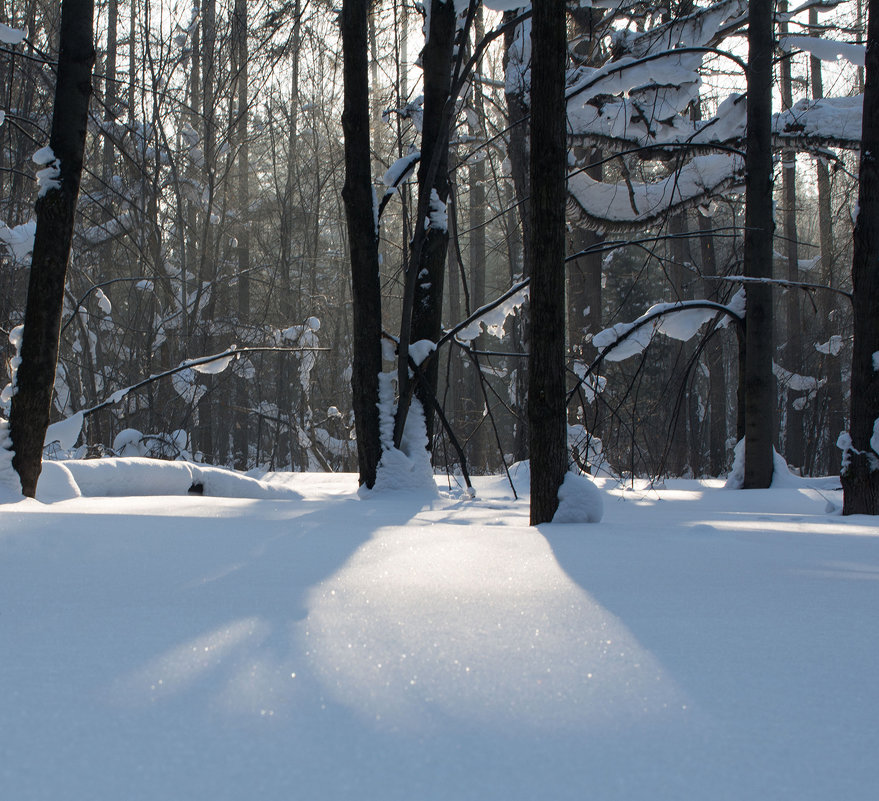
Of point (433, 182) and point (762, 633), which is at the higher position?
point (433, 182)

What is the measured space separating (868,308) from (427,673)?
4.62 meters

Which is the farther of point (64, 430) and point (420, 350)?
point (420, 350)

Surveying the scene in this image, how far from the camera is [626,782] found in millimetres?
930

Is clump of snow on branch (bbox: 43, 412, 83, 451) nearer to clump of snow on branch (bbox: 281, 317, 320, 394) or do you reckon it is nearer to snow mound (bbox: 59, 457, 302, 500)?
snow mound (bbox: 59, 457, 302, 500)

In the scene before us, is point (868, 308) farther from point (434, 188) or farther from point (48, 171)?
point (48, 171)

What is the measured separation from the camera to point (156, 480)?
5.61m

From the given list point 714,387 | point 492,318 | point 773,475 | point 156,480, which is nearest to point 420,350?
point 492,318

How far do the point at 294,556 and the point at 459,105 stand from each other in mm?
5691

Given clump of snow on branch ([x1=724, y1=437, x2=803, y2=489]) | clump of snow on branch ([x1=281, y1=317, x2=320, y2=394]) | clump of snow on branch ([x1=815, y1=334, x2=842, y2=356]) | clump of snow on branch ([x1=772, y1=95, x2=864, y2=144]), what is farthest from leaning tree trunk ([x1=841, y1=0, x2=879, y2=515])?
clump of snow on branch ([x1=815, y1=334, x2=842, y2=356])

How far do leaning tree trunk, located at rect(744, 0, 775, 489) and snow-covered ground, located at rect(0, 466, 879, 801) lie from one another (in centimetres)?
501

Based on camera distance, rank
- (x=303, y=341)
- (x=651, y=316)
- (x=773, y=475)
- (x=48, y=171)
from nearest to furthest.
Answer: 1. (x=48, y=171)
2. (x=651, y=316)
3. (x=773, y=475)
4. (x=303, y=341)

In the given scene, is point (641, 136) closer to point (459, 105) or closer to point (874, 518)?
point (459, 105)

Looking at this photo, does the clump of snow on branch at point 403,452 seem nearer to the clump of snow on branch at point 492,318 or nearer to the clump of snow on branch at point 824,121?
the clump of snow on branch at point 492,318

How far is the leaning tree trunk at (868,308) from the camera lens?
15.4 feet
